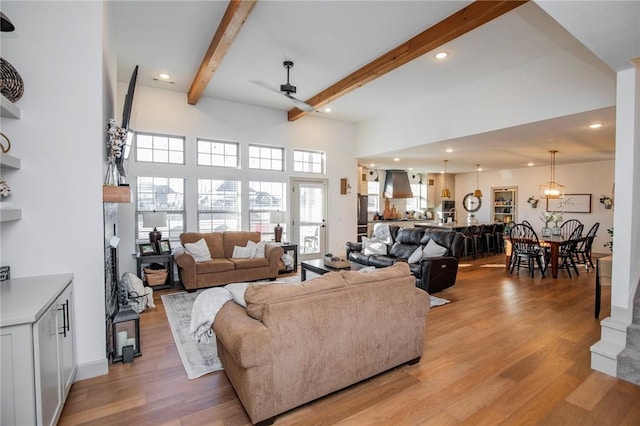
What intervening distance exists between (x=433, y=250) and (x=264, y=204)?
3.71 meters

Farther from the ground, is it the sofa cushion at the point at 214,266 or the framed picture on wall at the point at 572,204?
the framed picture on wall at the point at 572,204

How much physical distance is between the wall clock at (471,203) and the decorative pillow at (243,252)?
9404 mm

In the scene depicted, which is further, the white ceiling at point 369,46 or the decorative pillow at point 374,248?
the decorative pillow at point 374,248

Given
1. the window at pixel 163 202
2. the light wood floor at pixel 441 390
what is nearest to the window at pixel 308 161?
the window at pixel 163 202

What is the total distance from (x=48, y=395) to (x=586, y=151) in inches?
375

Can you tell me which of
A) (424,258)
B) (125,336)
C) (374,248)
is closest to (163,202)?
(125,336)

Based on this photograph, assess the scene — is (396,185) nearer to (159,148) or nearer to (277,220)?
(277,220)

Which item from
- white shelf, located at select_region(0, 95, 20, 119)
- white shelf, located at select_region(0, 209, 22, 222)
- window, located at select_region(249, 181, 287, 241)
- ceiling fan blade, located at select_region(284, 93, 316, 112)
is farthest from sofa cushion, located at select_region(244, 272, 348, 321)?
window, located at select_region(249, 181, 287, 241)

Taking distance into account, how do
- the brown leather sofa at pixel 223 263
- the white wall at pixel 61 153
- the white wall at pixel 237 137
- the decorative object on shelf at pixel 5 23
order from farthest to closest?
the white wall at pixel 237 137
the brown leather sofa at pixel 223 263
the white wall at pixel 61 153
the decorative object on shelf at pixel 5 23

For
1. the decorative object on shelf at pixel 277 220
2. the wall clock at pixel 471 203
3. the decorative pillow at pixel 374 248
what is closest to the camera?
the decorative pillow at pixel 374 248

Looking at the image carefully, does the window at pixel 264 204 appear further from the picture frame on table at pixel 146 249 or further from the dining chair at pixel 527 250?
the dining chair at pixel 527 250

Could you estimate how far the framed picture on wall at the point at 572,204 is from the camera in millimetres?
8906

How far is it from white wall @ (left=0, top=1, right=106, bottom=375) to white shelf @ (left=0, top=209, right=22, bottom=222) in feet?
0.36

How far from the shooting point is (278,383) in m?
2.02
